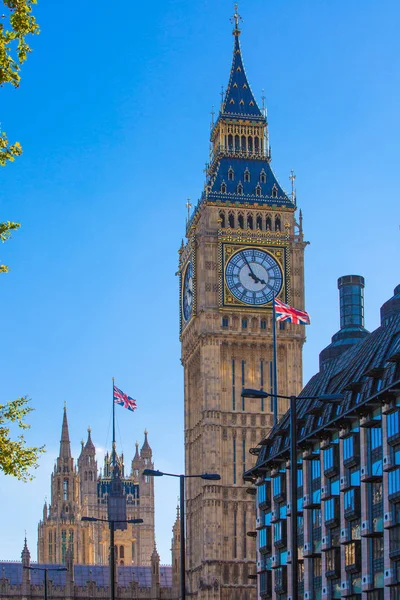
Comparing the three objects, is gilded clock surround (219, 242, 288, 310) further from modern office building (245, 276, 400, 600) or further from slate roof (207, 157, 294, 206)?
modern office building (245, 276, 400, 600)

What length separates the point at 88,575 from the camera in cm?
12750

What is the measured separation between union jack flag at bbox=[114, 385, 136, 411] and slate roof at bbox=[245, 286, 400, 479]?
33.4m

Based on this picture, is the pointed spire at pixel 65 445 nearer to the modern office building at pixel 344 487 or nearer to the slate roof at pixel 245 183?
the slate roof at pixel 245 183

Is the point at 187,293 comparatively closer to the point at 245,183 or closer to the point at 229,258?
the point at 229,258

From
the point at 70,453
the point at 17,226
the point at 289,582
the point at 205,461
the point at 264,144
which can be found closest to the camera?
the point at 17,226

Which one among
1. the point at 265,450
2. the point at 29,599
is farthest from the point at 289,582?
the point at 29,599

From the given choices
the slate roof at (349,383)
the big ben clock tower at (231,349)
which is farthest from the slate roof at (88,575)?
the slate roof at (349,383)

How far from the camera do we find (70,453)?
631 ft

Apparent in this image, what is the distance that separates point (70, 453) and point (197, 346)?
75.7 meters

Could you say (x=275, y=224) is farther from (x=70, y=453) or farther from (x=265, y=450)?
(x=70, y=453)

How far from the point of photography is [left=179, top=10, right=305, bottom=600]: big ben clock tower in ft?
378

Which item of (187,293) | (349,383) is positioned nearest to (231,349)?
(187,293)

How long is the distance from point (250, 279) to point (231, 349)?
Answer: 6.45 meters

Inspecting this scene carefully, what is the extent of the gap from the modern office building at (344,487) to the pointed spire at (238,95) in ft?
154
